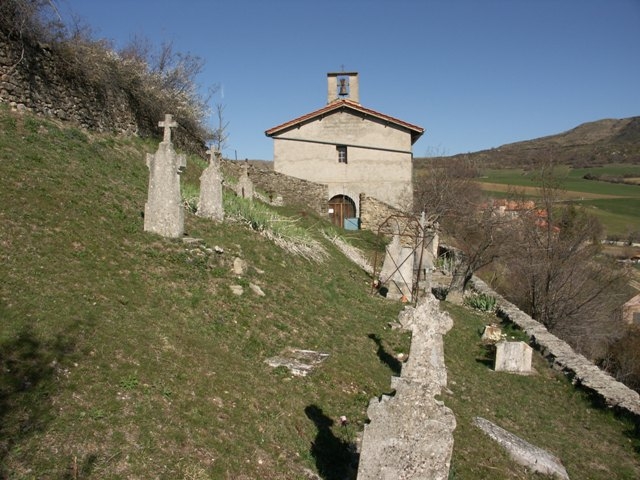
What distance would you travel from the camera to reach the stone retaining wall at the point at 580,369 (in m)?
9.03

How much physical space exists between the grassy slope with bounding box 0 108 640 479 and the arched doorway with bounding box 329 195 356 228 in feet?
53.4

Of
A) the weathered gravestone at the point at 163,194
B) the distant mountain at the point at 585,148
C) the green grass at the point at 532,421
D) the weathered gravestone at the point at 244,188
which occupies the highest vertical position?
the distant mountain at the point at 585,148

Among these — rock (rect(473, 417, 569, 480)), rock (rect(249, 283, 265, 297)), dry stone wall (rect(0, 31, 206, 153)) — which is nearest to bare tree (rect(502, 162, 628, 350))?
rock (rect(473, 417, 569, 480))

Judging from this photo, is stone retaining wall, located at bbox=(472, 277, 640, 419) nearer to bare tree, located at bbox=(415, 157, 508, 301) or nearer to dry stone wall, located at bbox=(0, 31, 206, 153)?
bare tree, located at bbox=(415, 157, 508, 301)

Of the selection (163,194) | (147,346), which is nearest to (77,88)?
(163,194)

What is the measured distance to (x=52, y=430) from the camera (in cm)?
441

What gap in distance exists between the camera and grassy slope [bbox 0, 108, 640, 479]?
4.64 m

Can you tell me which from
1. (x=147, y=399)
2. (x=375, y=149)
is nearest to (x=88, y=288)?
(x=147, y=399)

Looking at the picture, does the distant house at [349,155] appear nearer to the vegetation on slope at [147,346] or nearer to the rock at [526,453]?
the vegetation on slope at [147,346]

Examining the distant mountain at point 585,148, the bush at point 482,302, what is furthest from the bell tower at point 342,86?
the distant mountain at point 585,148

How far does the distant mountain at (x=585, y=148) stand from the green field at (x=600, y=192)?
3.30m

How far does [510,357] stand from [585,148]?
307 feet

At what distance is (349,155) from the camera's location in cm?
2820

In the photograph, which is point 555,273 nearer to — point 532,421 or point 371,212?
point 371,212
